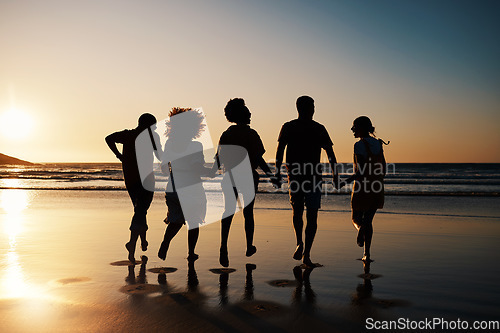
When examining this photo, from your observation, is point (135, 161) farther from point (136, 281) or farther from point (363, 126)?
point (363, 126)

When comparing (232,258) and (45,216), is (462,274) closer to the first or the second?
(232,258)

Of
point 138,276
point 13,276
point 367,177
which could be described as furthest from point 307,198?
point 13,276

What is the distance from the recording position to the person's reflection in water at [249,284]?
3.82 metres

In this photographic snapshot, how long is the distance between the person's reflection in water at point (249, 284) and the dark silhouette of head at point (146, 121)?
2355mm

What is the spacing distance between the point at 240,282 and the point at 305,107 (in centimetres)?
238

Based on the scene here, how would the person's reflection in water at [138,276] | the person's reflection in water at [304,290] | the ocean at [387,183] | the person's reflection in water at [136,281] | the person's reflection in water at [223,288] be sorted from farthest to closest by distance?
the ocean at [387,183], the person's reflection in water at [138,276], the person's reflection in water at [136,281], the person's reflection in water at [223,288], the person's reflection in water at [304,290]

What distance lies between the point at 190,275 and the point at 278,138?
2071mm

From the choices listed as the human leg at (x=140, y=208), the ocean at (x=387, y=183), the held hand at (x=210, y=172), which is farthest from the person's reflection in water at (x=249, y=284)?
the ocean at (x=387, y=183)

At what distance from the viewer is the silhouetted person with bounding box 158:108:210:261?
5293 mm

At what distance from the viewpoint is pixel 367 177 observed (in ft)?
17.7

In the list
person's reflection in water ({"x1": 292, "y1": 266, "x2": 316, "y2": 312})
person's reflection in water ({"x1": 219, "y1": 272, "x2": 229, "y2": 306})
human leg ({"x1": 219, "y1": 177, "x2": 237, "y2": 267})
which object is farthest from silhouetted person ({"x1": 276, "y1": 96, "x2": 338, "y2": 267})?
person's reflection in water ({"x1": 219, "y1": 272, "x2": 229, "y2": 306})

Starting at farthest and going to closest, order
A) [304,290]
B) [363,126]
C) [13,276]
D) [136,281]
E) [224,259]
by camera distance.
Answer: [363,126], [224,259], [13,276], [136,281], [304,290]

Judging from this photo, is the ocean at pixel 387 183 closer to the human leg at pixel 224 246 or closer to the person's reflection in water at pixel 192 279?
the human leg at pixel 224 246

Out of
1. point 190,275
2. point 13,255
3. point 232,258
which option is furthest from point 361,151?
point 13,255
